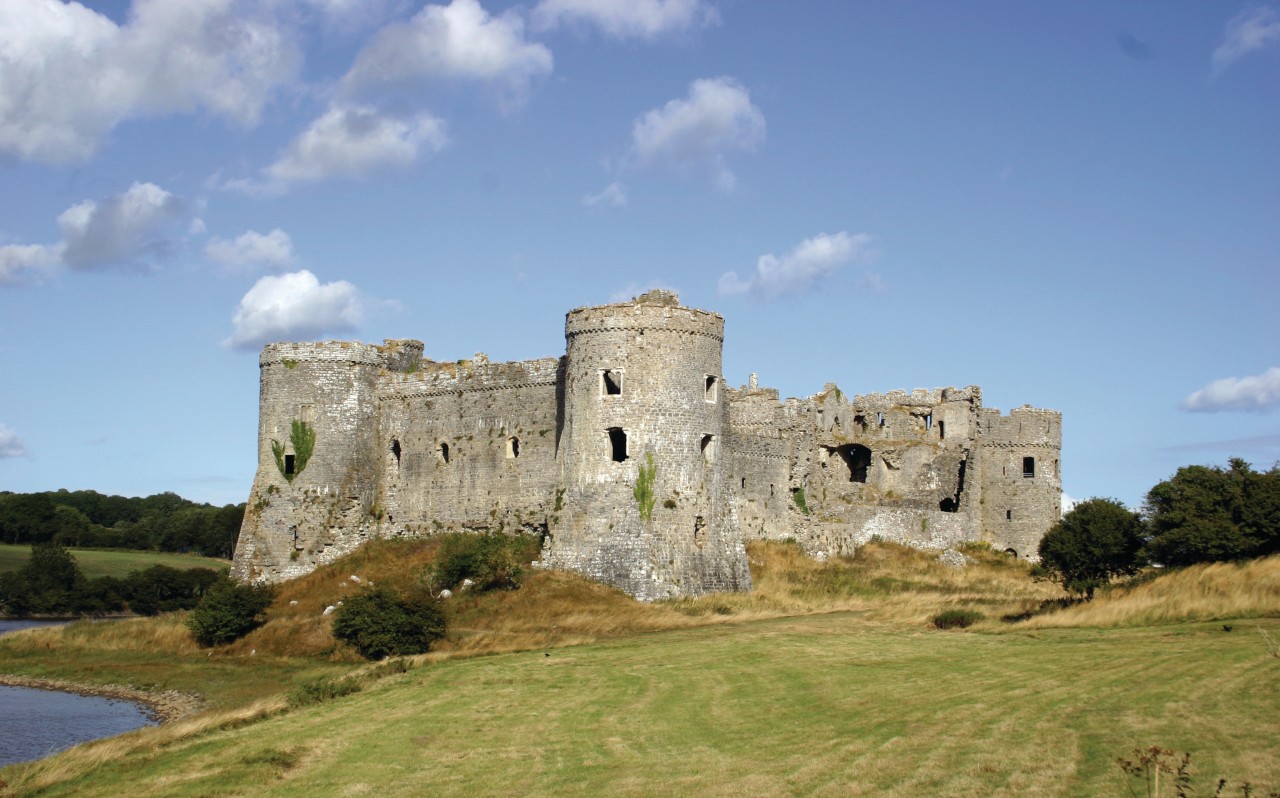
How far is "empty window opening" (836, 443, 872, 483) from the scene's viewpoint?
49.8 meters

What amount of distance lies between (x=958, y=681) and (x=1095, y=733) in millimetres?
4596

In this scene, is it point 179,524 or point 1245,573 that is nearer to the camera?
point 1245,573

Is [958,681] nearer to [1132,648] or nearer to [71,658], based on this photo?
[1132,648]

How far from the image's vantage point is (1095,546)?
32.9 m

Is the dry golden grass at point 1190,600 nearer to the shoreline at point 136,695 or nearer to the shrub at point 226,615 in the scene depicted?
the shoreline at point 136,695

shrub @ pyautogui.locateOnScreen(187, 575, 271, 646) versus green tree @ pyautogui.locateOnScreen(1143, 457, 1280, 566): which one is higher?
green tree @ pyautogui.locateOnScreen(1143, 457, 1280, 566)

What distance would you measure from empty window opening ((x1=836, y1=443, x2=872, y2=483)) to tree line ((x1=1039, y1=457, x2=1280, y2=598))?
15.2 meters

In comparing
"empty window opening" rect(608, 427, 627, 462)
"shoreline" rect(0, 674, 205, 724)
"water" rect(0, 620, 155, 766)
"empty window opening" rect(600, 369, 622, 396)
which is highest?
"empty window opening" rect(600, 369, 622, 396)

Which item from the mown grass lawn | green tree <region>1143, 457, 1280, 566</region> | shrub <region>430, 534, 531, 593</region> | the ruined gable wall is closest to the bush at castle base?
shrub <region>430, 534, 531, 593</region>

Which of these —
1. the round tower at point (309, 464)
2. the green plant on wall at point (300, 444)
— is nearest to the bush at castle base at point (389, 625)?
the round tower at point (309, 464)

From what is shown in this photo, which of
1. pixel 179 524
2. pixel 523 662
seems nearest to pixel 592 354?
pixel 523 662

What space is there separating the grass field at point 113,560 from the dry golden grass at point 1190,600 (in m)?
50.5

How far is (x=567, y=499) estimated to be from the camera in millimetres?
35781

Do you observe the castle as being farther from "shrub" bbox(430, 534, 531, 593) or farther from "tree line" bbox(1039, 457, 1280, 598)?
"tree line" bbox(1039, 457, 1280, 598)
